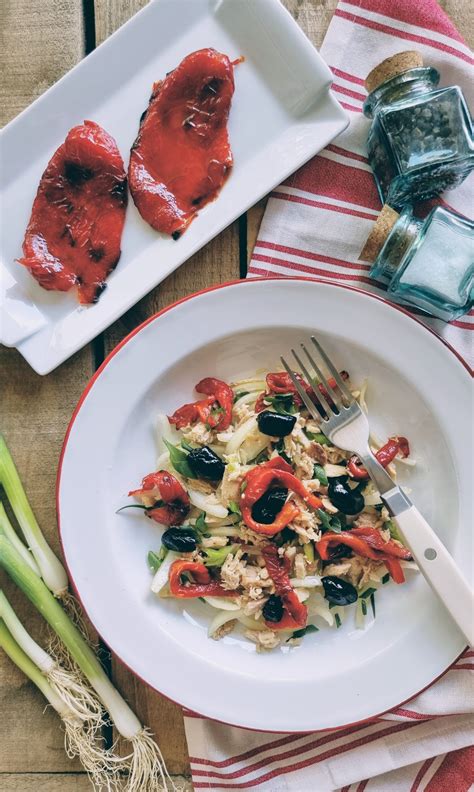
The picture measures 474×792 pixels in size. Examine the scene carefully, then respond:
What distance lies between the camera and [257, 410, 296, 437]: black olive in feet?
6.97

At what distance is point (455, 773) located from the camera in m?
2.31

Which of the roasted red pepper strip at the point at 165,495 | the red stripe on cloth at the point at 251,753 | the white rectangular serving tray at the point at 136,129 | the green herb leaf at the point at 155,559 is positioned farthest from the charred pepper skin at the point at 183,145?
the red stripe on cloth at the point at 251,753

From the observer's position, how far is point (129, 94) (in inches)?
91.7

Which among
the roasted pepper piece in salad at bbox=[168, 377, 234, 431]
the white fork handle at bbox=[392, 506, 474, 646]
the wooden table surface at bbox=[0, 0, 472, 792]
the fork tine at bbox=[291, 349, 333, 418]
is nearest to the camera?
the white fork handle at bbox=[392, 506, 474, 646]

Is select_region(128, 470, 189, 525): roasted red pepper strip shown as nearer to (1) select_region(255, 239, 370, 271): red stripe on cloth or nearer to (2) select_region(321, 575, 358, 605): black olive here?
(2) select_region(321, 575, 358, 605): black olive

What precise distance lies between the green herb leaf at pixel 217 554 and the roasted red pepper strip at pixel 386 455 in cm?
46

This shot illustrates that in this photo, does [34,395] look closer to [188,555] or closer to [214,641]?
[188,555]

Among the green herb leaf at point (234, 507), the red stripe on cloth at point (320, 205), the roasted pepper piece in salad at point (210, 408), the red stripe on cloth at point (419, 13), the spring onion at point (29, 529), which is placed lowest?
the spring onion at point (29, 529)

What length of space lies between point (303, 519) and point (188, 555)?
16.1 inches

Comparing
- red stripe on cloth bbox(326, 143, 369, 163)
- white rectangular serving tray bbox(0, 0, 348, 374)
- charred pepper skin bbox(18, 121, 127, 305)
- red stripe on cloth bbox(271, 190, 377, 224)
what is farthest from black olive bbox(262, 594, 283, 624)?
red stripe on cloth bbox(326, 143, 369, 163)

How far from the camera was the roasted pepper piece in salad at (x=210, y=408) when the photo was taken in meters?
2.26

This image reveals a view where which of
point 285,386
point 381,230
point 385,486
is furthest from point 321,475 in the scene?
point 381,230

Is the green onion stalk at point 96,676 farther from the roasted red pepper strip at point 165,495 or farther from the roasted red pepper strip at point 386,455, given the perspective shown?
the roasted red pepper strip at point 386,455

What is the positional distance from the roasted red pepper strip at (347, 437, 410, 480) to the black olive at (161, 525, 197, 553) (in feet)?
1.85
